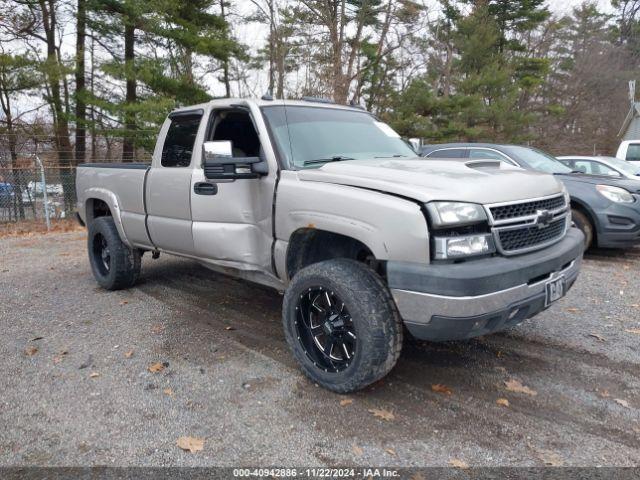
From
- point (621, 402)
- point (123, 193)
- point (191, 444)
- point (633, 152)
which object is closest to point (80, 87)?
point (123, 193)

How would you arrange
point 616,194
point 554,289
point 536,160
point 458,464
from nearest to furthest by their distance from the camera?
point 458,464 → point 554,289 → point 616,194 → point 536,160

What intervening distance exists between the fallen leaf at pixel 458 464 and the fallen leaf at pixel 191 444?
136cm

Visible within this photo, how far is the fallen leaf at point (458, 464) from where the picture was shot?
8.05 ft

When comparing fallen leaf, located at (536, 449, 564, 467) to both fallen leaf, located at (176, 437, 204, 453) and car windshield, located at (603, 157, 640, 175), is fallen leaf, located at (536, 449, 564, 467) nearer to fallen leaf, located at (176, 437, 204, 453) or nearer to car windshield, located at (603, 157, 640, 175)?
fallen leaf, located at (176, 437, 204, 453)

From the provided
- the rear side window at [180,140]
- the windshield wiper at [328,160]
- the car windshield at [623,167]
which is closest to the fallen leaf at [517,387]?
the windshield wiper at [328,160]

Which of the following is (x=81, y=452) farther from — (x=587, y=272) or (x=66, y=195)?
(x=66, y=195)

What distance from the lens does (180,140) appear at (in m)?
4.64

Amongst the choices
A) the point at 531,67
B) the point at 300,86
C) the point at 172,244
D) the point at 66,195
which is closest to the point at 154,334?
the point at 172,244

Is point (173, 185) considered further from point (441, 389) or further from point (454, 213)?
point (441, 389)

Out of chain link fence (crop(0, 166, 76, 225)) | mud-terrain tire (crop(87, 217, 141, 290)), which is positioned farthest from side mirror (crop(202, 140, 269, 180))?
chain link fence (crop(0, 166, 76, 225))

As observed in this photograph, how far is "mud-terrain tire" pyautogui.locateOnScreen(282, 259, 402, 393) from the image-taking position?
2889 mm

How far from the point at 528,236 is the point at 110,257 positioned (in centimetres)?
455

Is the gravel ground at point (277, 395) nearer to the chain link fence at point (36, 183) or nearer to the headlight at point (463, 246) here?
the headlight at point (463, 246)

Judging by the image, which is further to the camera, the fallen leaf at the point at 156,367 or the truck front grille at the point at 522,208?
the fallen leaf at the point at 156,367
